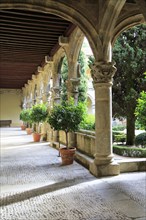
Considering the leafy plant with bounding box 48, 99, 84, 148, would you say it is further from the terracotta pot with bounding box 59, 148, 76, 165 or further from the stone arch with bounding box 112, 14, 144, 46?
the stone arch with bounding box 112, 14, 144, 46

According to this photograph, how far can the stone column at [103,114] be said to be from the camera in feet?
17.3

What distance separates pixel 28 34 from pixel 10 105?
20.5m

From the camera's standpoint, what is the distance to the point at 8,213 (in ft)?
10.9

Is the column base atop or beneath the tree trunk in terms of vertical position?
beneath

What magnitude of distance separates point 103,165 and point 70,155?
1.34m

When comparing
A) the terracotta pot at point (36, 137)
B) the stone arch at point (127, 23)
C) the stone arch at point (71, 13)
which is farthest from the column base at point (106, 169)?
the terracotta pot at point (36, 137)

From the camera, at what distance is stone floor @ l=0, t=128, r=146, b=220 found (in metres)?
3.26

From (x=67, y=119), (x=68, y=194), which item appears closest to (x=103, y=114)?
(x=67, y=119)

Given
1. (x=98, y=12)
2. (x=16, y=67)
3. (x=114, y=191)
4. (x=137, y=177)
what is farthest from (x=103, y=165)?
(x=16, y=67)

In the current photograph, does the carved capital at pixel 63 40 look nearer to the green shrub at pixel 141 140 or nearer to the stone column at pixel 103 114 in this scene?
the stone column at pixel 103 114

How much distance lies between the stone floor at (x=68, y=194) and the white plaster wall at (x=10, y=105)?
2192 cm

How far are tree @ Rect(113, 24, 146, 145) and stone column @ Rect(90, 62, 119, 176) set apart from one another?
8.11 ft

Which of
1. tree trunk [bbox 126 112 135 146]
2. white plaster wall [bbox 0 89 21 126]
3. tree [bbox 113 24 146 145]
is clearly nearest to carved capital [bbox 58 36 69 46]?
tree [bbox 113 24 146 145]

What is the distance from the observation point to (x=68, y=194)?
408 centimetres
